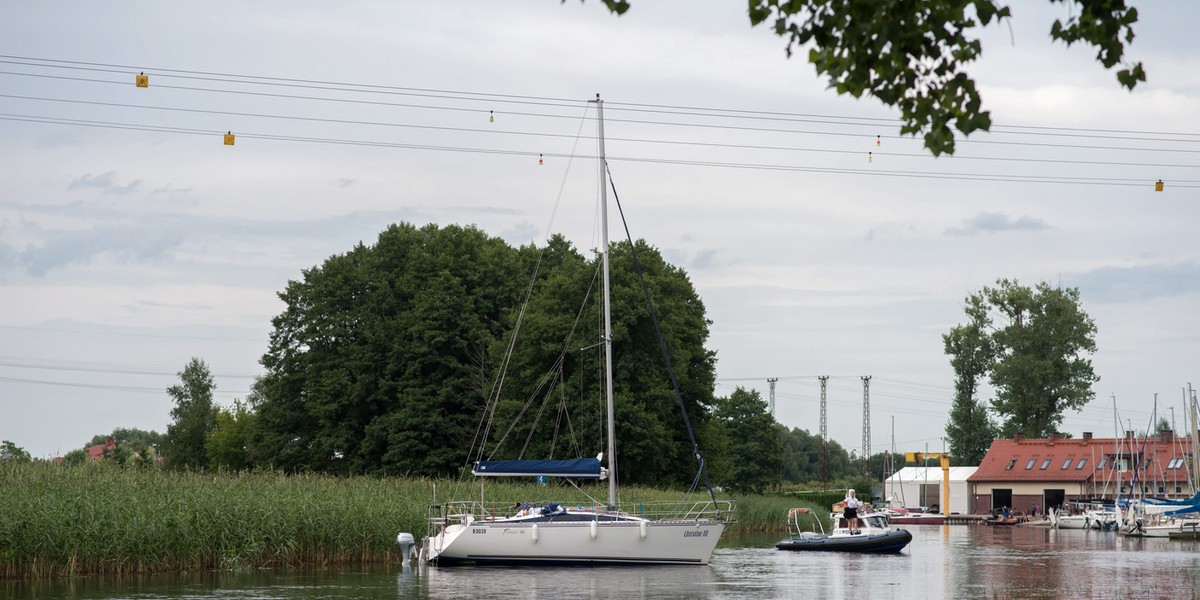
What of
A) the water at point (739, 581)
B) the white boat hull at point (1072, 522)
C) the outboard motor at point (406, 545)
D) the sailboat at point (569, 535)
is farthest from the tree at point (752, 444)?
the outboard motor at point (406, 545)

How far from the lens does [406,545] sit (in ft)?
105

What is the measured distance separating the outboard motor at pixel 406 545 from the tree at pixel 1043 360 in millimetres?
68733

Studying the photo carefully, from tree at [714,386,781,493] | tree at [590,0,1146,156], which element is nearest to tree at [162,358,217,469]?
tree at [714,386,781,493]

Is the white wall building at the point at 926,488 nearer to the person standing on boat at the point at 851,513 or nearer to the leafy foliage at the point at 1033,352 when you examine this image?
the leafy foliage at the point at 1033,352

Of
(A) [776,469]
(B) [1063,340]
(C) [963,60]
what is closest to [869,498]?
(A) [776,469]

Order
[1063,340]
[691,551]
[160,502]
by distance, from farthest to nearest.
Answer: [1063,340], [691,551], [160,502]

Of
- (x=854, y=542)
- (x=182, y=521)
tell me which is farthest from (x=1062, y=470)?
(x=182, y=521)

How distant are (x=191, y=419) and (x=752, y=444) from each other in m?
42.7

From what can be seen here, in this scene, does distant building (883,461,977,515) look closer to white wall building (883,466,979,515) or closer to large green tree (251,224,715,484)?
white wall building (883,466,979,515)

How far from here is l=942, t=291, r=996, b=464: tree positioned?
324 ft

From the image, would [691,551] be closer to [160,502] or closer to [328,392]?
[160,502]

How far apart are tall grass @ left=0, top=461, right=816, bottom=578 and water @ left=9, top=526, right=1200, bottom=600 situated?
2.26 feet

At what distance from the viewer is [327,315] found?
6638cm

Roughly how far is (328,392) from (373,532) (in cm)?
3337
